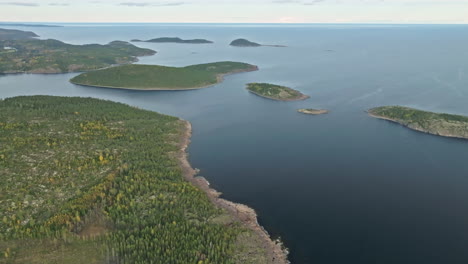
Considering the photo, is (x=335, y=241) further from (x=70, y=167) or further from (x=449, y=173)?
(x=70, y=167)

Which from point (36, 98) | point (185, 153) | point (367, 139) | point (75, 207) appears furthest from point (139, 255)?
point (36, 98)

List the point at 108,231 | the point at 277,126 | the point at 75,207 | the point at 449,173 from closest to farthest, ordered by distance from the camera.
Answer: the point at 108,231 < the point at 75,207 < the point at 449,173 < the point at 277,126

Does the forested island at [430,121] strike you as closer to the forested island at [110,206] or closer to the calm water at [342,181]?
the calm water at [342,181]

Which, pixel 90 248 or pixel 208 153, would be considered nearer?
pixel 90 248

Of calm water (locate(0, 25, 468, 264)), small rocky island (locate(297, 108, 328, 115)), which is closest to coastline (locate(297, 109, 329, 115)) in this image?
small rocky island (locate(297, 108, 328, 115))

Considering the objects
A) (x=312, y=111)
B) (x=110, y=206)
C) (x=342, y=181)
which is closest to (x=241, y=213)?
(x=110, y=206)

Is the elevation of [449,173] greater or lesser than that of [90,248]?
greater

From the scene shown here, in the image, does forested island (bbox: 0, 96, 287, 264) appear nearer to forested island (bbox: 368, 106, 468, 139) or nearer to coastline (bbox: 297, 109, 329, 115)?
coastline (bbox: 297, 109, 329, 115)
